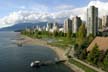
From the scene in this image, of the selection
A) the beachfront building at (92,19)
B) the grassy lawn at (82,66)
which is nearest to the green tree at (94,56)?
the grassy lawn at (82,66)

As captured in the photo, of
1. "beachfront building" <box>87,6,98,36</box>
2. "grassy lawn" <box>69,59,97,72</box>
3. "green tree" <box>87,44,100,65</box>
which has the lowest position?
"grassy lawn" <box>69,59,97,72</box>

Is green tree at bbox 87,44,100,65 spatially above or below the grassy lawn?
above

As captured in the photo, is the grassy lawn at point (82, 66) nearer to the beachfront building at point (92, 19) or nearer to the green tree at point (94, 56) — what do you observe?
the green tree at point (94, 56)

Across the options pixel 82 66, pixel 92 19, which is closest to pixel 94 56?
pixel 82 66

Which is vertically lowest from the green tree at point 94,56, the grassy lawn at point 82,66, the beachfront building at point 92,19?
the grassy lawn at point 82,66

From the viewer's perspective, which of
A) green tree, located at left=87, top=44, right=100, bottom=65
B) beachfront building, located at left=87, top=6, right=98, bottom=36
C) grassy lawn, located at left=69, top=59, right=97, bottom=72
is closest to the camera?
grassy lawn, located at left=69, top=59, right=97, bottom=72

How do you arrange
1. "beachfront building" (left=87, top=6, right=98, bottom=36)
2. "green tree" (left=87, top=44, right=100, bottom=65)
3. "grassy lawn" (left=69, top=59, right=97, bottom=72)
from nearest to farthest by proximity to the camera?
1. "grassy lawn" (left=69, top=59, right=97, bottom=72)
2. "green tree" (left=87, top=44, right=100, bottom=65)
3. "beachfront building" (left=87, top=6, right=98, bottom=36)

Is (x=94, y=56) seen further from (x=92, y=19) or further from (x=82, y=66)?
(x=92, y=19)

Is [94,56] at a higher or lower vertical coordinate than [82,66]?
higher

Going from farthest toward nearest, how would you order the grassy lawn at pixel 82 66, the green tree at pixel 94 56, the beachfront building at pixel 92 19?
1. the beachfront building at pixel 92 19
2. the green tree at pixel 94 56
3. the grassy lawn at pixel 82 66

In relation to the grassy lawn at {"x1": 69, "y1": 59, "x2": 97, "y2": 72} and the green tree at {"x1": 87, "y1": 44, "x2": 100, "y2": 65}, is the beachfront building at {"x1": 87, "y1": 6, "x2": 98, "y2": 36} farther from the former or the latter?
the green tree at {"x1": 87, "y1": 44, "x2": 100, "y2": 65}

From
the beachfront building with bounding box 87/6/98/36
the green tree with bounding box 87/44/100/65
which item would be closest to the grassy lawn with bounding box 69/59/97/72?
the green tree with bounding box 87/44/100/65

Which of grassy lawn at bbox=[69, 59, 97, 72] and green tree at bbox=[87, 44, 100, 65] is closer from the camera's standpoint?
grassy lawn at bbox=[69, 59, 97, 72]
